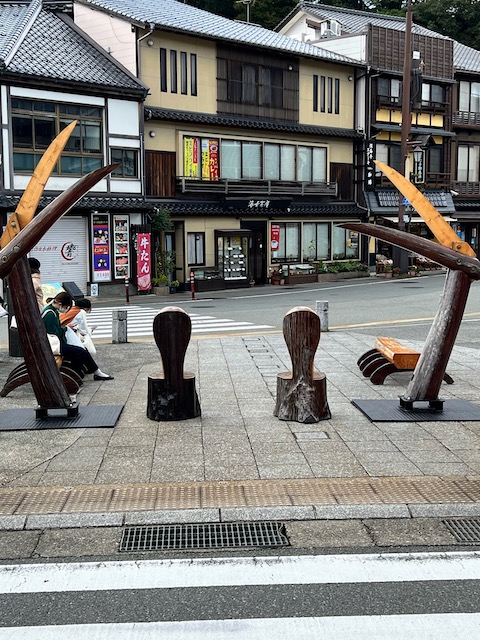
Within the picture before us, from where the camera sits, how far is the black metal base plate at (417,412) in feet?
27.8

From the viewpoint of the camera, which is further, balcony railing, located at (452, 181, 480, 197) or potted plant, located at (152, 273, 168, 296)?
balcony railing, located at (452, 181, 480, 197)

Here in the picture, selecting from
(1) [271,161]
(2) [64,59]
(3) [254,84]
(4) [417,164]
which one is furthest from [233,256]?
(4) [417,164]

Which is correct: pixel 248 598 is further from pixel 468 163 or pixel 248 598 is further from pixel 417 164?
pixel 468 163

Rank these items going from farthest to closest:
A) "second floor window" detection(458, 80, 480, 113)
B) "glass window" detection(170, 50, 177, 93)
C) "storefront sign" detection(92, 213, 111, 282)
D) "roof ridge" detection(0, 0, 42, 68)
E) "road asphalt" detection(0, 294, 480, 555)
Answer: "second floor window" detection(458, 80, 480, 113)
"glass window" detection(170, 50, 177, 93)
"storefront sign" detection(92, 213, 111, 282)
"roof ridge" detection(0, 0, 42, 68)
"road asphalt" detection(0, 294, 480, 555)

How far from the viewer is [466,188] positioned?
44500mm

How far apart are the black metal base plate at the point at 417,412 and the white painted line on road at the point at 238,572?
135 inches

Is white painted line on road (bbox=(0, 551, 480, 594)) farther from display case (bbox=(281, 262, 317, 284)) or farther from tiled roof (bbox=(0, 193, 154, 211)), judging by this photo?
display case (bbox=(281, 262, 317, 284))

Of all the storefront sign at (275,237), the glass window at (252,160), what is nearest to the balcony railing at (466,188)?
the storefront sign at (275,237)

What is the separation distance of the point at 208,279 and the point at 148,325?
39.1 ft

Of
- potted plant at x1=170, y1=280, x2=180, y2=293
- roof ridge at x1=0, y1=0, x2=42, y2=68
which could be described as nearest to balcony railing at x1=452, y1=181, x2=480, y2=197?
potted plant at x1=170, y1=280, x2=180, y2=293

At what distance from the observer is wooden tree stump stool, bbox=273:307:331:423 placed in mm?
8414

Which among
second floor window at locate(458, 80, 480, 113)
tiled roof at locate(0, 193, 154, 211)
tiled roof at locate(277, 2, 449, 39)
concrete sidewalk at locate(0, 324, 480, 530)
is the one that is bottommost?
concrete sidewalk at locate(0, 324, 480, 530)

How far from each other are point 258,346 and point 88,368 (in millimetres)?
4185

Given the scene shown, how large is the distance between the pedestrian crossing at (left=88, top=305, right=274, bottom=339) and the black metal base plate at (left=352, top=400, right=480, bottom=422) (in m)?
8.34
